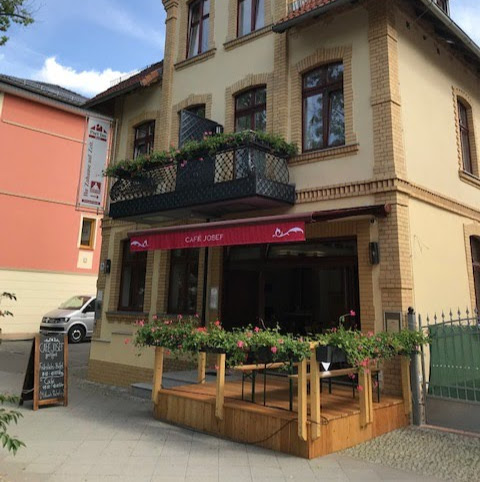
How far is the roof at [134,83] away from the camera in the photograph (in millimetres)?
12406

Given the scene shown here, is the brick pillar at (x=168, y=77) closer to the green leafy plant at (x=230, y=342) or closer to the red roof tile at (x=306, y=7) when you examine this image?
the red roof tile at (x=306, y=7)

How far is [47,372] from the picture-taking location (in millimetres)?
8305

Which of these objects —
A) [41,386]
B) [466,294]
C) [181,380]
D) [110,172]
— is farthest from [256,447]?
[110,172]

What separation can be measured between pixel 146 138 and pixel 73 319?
33.8 feet

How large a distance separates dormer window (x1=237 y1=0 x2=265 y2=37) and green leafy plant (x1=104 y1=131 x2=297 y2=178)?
304 cm

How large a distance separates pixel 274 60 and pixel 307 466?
26.7ft

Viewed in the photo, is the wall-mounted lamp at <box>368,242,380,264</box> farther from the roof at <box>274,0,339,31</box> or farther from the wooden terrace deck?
the roof at <box>274,0,339,31</box>

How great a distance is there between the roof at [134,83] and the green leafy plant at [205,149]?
9.64 ft

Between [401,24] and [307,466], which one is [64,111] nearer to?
[401,24]

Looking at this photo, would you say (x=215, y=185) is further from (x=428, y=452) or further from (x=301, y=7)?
(x=428, y=452)

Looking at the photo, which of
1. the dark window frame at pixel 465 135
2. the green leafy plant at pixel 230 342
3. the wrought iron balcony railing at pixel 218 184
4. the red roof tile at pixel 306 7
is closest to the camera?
the green leafy plant at pixel 230 342

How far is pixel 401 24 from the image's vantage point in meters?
8.79

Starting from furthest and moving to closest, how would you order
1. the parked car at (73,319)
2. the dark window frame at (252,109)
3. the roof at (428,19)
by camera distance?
the parked car at (73,319) → the dark window frame at (252,109) → the roof at (428,19)

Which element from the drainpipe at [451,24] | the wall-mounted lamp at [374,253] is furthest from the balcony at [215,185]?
the drainpipe at [451,24]
